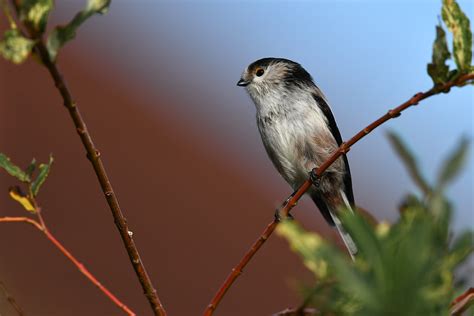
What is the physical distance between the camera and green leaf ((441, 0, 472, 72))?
0.54 m

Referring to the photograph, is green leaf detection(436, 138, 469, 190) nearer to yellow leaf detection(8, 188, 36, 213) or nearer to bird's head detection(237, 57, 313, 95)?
yellow leaf detection(8, 188, 36, 213)

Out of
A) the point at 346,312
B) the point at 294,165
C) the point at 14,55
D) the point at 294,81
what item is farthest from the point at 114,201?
the point at 294,81

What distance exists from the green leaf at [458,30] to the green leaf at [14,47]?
1.29 feet

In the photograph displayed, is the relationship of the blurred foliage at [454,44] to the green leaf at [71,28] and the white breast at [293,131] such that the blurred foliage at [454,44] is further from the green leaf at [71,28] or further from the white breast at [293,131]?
the white breast at [293,131]

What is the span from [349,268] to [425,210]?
0.21ft

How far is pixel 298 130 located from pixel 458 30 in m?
2.18

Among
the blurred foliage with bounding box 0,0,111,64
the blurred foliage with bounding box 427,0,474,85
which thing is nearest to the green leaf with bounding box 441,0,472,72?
the blurred foliage with bounding box 427,0,474,85

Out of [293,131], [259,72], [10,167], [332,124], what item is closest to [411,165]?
[10,167]

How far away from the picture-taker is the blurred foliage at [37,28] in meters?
0.50

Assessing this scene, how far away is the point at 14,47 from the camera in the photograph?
50 cm

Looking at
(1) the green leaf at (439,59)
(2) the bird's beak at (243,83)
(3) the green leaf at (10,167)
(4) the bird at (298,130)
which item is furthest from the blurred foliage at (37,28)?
(2) the bird's beak at (243,83)

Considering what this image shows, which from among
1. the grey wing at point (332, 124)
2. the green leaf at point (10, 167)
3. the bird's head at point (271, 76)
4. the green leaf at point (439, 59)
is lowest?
the grey wing at point (332, 124)

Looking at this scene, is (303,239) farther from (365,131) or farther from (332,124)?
(332,124)

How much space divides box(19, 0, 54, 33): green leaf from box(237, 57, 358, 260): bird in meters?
2.16
